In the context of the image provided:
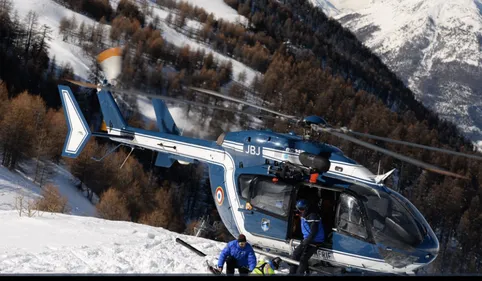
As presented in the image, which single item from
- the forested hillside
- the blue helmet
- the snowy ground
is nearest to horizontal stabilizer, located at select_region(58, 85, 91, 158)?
the blue helmet

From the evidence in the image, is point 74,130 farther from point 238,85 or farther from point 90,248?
point 238,85

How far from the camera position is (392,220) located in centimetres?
897

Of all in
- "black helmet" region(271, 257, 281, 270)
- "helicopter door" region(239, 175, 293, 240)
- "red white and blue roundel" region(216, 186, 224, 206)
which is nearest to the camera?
"black helmet" region(271, 257, 281, 270)

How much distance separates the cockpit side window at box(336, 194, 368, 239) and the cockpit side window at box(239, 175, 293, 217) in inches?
39.2

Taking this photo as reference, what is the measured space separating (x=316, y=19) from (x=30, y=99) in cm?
10461

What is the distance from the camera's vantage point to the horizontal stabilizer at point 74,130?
14.1 meters

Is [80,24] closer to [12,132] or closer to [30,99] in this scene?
[30,99]

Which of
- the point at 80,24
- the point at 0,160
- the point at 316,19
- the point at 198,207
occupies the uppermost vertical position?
the point at 316,19

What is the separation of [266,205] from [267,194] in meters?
0.22

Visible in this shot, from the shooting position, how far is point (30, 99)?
2160 inches

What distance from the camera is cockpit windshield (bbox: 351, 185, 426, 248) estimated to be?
8.84m

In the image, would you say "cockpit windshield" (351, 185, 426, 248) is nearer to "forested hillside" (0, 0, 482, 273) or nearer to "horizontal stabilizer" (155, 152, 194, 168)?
"horizontal stabilizer" (155, 152, 194, 168)

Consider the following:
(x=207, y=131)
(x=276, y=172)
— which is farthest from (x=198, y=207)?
(x=276, y=172)

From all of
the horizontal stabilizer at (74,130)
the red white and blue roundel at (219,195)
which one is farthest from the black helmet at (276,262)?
the horizontal stabilizer at (74,130)
